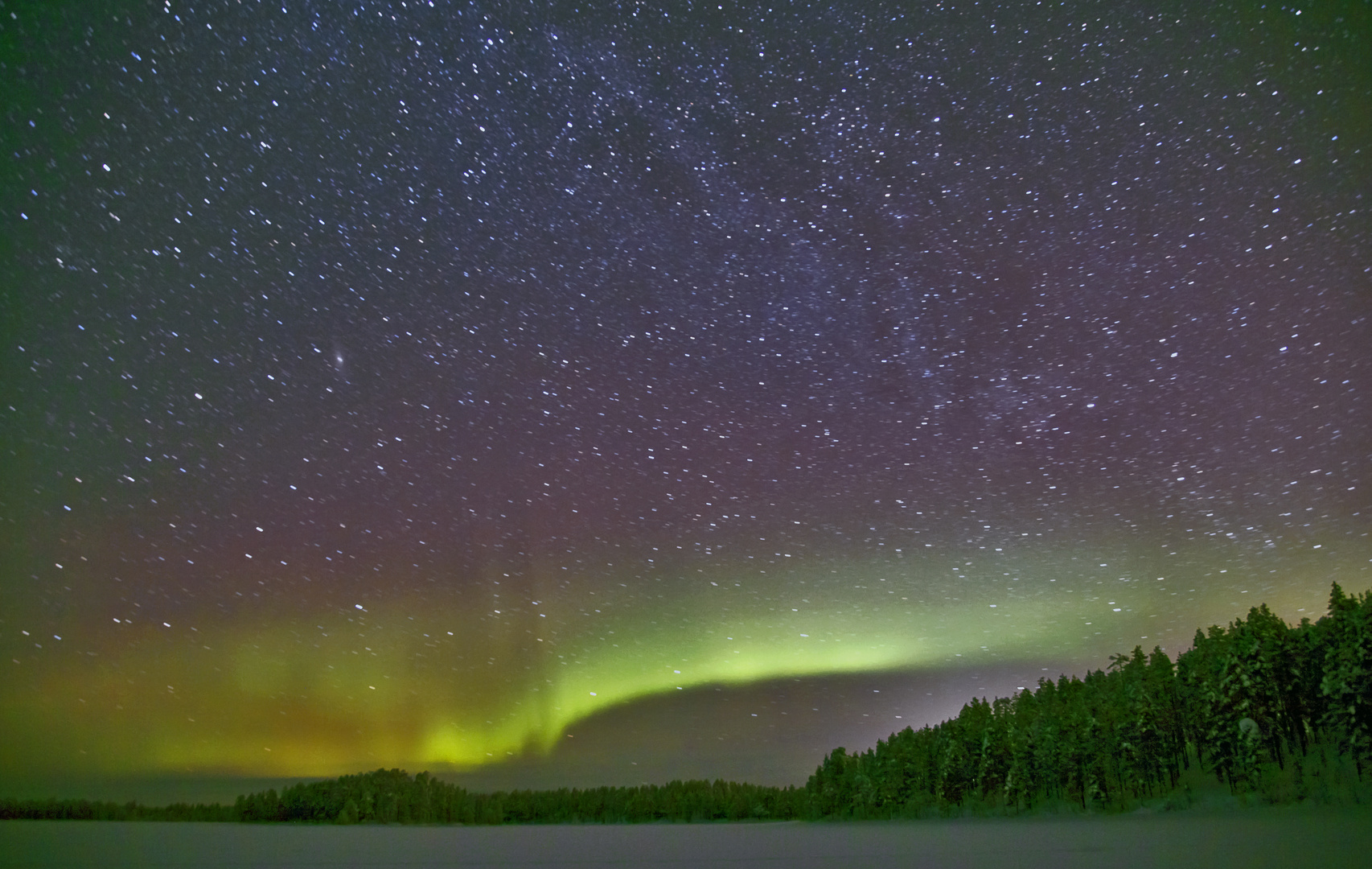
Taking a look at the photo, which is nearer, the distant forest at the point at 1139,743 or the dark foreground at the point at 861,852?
the dark foreground at the point at 861,852

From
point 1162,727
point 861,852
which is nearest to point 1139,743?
point 1162,727

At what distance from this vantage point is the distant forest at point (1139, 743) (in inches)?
1229

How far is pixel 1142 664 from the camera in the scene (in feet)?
143

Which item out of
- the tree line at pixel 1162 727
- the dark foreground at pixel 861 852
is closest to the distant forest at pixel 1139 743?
the tree line at pixel 1162 727

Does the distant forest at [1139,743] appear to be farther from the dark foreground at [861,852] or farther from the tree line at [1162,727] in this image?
the dark foreground at [861,852]

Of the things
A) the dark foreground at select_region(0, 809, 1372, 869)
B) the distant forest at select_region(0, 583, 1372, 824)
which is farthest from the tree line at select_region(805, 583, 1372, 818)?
the dark foreground at select_region(0, 809, 1372, 869)

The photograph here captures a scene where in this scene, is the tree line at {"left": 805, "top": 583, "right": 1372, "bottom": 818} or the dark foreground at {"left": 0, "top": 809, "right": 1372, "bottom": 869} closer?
the dark foreground at {"left": 0, "top": 809, "right": 1372, "bottom": 869}

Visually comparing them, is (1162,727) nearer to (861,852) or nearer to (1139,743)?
(1139,743)

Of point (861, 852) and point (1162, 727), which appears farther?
point (1162, 727)

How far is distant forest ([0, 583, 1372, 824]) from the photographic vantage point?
31219 millimetres

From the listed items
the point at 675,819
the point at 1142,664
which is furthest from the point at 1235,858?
the point at 675,819

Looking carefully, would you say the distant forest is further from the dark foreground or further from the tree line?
the dark foreground

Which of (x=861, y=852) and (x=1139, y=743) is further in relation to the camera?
(x=1139, y=743)

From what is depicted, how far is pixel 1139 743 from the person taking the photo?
39844mm
